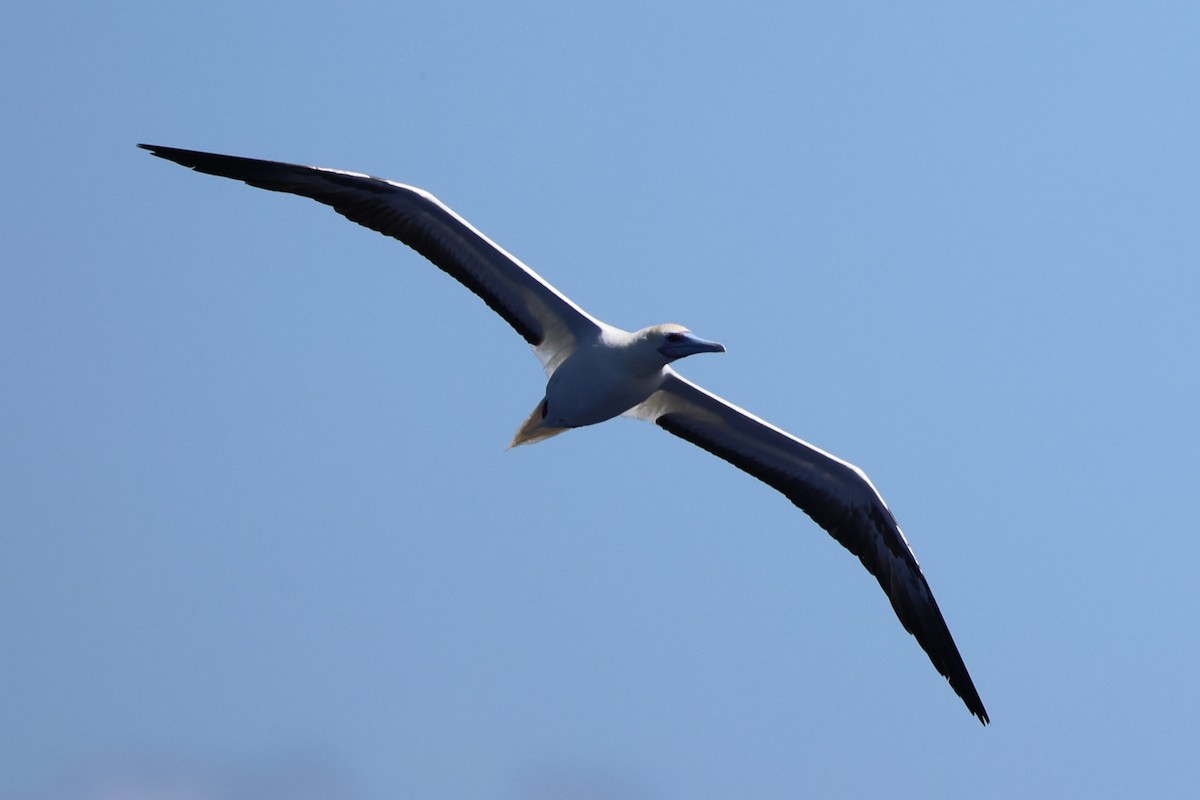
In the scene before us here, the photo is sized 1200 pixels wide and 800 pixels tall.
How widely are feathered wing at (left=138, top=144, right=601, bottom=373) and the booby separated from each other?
0.01 metres

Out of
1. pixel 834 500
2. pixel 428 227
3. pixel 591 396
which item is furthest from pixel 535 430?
pixel 834 500

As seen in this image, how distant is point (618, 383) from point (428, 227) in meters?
2.78

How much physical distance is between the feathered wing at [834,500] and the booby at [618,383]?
12 mm

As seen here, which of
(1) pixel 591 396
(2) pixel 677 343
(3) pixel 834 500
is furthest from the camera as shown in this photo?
(3) pixel 834 500

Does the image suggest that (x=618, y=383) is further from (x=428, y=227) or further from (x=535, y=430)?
(x=428, y=227)

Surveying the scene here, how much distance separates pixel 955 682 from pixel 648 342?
5757 millimetres

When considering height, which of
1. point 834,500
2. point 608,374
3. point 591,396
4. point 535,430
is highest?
point 608,374

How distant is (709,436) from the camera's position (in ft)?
64.7

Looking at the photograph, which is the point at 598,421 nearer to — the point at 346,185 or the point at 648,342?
the point at 648,342

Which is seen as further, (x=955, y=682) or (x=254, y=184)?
(x=955, y=682)

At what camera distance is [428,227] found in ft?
59.4

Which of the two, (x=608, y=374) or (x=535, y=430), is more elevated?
(x=608, y=374)

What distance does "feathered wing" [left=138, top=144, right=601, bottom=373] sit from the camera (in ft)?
58.4

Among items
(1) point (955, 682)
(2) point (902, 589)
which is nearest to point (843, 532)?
(2) point (902, 589)
